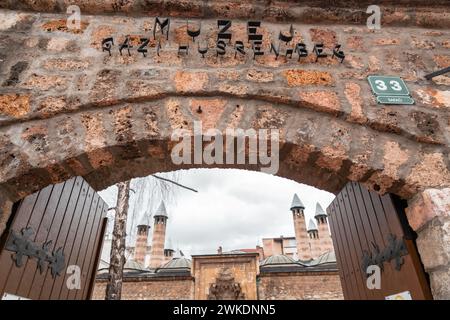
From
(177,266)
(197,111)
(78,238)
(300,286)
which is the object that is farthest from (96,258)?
(177,266)

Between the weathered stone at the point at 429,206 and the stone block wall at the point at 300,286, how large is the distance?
1310 cm

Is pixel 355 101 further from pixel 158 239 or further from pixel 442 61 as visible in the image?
pixel 158 239

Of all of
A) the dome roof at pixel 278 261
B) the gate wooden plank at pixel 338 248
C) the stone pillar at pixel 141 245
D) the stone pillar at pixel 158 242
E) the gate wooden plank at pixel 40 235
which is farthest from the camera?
the stone pillar at pixel 141 245

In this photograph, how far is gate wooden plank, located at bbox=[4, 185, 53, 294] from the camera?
168cm

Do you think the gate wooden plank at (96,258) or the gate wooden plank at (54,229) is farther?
the gate wooden plank at (96,258)

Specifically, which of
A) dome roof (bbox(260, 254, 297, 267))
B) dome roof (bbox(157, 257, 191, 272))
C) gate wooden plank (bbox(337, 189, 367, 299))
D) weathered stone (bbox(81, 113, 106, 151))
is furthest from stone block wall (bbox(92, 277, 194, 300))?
weathered stone (bbox(81, 113, 106, 151))

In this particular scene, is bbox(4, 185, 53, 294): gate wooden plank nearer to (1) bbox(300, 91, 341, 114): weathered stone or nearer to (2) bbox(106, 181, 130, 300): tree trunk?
(1) bbox(300, 91, 341, 114): weathered stone

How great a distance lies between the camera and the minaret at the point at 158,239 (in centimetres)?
2642

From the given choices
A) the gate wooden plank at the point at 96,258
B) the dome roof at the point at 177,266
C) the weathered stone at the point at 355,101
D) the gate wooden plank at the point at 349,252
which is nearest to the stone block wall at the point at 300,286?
the dome roof at the point at 177,266

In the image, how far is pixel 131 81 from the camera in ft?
6.14

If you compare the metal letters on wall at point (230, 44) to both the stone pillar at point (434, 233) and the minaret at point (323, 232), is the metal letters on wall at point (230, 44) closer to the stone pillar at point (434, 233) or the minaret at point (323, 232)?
→ the stone pillar at point (434, 233)

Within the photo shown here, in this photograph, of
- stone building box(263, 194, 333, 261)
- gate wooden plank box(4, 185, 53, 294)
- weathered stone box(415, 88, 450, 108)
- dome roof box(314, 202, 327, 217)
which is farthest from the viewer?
dome roof box(314, 202, 327, 217)
